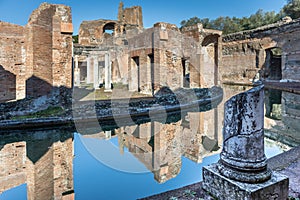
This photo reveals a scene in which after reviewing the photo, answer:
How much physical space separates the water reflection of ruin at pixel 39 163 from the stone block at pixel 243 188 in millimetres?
2102

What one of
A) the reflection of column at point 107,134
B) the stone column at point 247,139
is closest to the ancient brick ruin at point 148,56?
the reflection of column at point 107,134

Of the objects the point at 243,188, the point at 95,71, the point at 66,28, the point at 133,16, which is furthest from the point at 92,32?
the point at 243,188

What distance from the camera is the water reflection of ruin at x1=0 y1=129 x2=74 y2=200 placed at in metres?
3.37

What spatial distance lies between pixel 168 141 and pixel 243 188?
3811 millimetres

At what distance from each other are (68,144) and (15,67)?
773 centimetres

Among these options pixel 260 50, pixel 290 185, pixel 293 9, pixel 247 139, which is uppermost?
pixel 293 9

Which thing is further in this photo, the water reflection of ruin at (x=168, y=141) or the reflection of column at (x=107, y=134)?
the reflection of column at (x=107, y=134)

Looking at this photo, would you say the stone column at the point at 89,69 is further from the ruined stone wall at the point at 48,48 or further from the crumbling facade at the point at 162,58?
the ruined stone wall at the point at 48,48

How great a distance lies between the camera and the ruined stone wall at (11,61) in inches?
420

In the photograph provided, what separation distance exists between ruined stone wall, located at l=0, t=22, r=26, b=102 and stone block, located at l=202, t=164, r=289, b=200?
37.6 feet

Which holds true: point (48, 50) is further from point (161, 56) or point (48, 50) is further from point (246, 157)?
point (246, 157)

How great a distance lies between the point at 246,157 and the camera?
1892 millimetres

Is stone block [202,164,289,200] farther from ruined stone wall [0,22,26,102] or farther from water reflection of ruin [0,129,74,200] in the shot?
ruined stone wall [0,22,26,102]

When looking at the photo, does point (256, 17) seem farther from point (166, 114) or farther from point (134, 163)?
point (134, 163)
